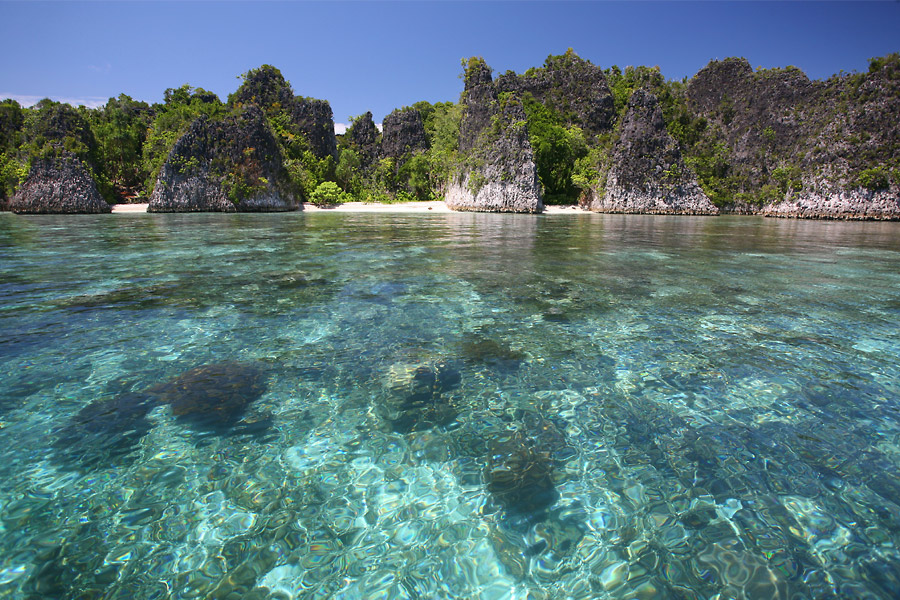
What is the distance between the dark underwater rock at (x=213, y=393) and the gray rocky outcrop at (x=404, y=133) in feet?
235

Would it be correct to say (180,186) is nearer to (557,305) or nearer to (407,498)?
(557,305)

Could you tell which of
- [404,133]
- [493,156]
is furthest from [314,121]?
[493,156]

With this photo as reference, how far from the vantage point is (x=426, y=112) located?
86.9 metres

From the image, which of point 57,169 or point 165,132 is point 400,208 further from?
point 57,169

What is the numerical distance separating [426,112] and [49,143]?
62063mm

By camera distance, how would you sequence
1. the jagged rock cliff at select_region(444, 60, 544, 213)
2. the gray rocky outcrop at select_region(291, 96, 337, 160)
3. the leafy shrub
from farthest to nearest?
the gray rocky outcrop at select_region(291, 96, 337, 160) → the leafy shrub → the jagged rock cliff at select_region(444, 60, 544, 213)

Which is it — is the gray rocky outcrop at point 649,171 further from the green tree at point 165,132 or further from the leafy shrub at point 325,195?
the green tree at point 165,132

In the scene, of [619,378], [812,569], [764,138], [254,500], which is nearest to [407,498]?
[254,500]

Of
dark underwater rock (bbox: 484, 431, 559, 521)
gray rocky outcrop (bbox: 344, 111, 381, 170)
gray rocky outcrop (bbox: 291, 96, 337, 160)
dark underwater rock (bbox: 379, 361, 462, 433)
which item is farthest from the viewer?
gray rocky outcrop (bbox: 344, 111, 381, 170)

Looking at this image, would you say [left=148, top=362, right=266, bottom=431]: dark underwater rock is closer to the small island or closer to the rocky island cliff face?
the small island

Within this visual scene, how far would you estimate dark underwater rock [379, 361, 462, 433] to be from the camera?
418 centimetres

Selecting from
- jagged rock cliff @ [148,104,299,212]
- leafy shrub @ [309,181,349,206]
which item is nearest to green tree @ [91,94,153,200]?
jagged rock cliff @ [148,104,299,212]

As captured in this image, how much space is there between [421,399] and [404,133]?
242 feet

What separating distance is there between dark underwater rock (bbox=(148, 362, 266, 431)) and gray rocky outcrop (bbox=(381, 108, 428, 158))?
71.6 m
